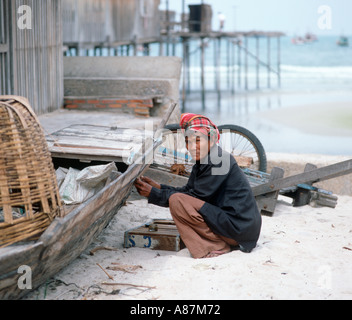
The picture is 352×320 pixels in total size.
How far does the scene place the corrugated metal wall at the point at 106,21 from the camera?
1251 centimetres

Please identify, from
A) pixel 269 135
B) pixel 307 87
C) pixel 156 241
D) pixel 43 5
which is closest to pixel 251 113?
pixel 269 135

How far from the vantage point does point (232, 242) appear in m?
4.62

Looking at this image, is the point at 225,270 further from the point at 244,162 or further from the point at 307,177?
the point at 244,162

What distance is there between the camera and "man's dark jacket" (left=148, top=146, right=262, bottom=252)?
4406mm

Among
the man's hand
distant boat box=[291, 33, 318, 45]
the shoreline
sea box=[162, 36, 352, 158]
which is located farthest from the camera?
distant boat box=[291, 33, 318, 45]

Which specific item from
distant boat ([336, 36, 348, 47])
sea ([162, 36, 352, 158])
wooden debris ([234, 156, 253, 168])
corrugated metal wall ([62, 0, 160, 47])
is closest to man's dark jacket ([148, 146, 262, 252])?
wooden debris ([234, 156, 253, 168])

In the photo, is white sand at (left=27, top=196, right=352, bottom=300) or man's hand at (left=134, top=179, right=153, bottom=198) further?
man's hand at (left=134, top=179, right=153, bottom=198)

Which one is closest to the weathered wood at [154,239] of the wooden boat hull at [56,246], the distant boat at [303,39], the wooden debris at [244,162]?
the wooden boat hull at [56,246]

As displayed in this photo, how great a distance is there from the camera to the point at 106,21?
15008mm

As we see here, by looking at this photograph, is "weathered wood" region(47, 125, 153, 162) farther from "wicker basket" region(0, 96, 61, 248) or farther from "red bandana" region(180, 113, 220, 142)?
"wicker basket" region(0, 96, 61, 248)

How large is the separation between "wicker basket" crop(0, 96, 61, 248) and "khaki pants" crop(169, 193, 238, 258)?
117 centimetres

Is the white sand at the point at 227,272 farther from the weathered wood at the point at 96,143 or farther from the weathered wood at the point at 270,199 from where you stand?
the weathered wood at the point at 96,143

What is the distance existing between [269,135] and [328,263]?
11.6 metres
